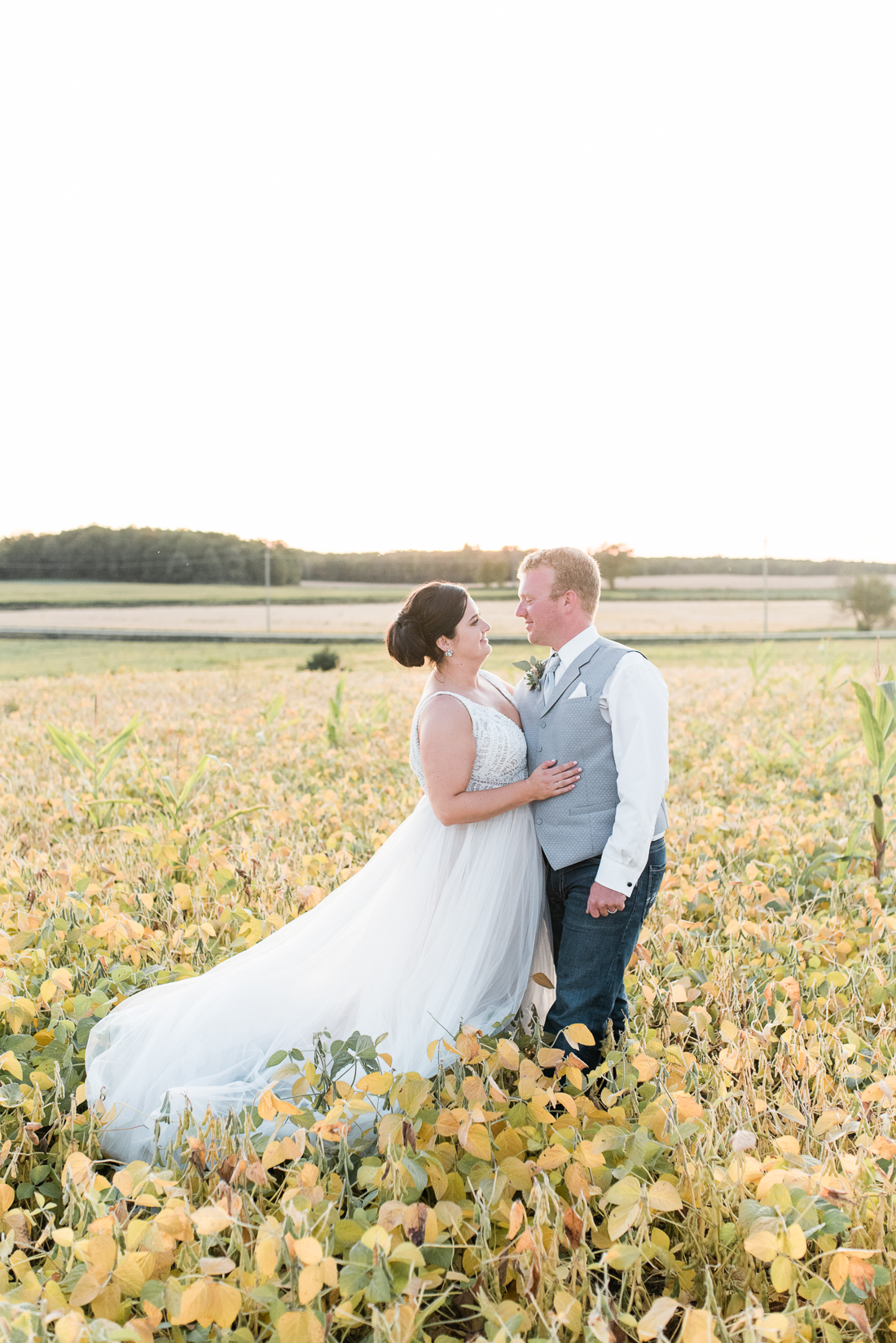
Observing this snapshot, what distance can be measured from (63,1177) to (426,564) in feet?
131

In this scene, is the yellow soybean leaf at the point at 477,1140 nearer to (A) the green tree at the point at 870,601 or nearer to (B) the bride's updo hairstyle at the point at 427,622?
(B) the bride's updo hairstyle at the point at 427,622

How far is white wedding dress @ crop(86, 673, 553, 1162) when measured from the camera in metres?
2.91

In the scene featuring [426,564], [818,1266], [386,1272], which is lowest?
[818,1266]

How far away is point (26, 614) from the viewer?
36.3 m

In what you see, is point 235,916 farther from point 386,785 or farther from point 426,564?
point 426,564

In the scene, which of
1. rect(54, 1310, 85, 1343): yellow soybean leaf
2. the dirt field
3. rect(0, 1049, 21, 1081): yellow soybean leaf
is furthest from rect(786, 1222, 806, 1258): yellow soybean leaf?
the dirt field

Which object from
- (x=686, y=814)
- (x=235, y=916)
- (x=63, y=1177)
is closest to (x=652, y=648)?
(x=686, y=814)

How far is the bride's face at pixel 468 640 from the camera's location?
3102 millimetres

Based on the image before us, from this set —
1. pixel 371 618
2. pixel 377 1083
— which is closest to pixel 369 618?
pixel 371 618

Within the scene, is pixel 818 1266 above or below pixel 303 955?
below

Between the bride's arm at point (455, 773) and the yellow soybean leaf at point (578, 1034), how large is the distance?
71 cm

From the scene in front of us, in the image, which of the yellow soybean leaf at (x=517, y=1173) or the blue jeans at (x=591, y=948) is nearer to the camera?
the yellow soybean leaf at (x=517, y=1173)

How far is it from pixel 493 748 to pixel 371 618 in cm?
3382

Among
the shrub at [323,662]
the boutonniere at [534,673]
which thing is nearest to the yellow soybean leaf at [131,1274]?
the boutonniere at [534,673]
